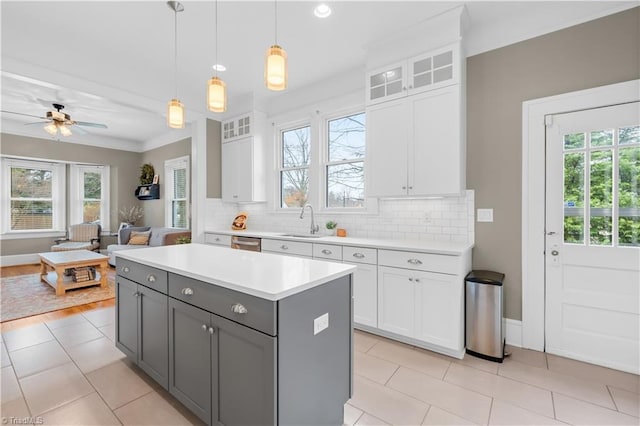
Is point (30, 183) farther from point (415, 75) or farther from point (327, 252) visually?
point (415, 75)

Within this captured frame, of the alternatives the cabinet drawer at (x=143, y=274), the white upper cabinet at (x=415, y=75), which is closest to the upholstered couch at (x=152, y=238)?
the cabinet drawer at (x=143, y=274)

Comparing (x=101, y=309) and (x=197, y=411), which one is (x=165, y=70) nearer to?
(x=101, y=309)

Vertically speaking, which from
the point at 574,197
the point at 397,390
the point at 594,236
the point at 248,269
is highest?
the point at 574,197

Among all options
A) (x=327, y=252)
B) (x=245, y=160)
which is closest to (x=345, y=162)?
(x=327, y=252)

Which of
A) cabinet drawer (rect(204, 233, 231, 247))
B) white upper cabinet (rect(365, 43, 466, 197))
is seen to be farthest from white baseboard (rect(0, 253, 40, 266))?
white upper cabinet (rect(365, 43, 466, 197))

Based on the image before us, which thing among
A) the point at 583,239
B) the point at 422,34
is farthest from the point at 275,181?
the point at 583,239

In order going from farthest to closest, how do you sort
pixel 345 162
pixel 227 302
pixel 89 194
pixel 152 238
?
pixel 89 194 < pixel 152 238 < pixel 345 162 < pixel 227 302

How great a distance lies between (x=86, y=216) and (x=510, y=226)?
8.77 m

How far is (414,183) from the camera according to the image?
2.89 meters

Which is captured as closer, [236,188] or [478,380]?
[478,380]

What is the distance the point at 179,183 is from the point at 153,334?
532 cm

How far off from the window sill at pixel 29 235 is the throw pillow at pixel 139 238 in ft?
6.39

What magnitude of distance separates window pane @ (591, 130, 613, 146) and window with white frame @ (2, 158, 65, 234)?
937 centimetres

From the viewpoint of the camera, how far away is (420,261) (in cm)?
255
